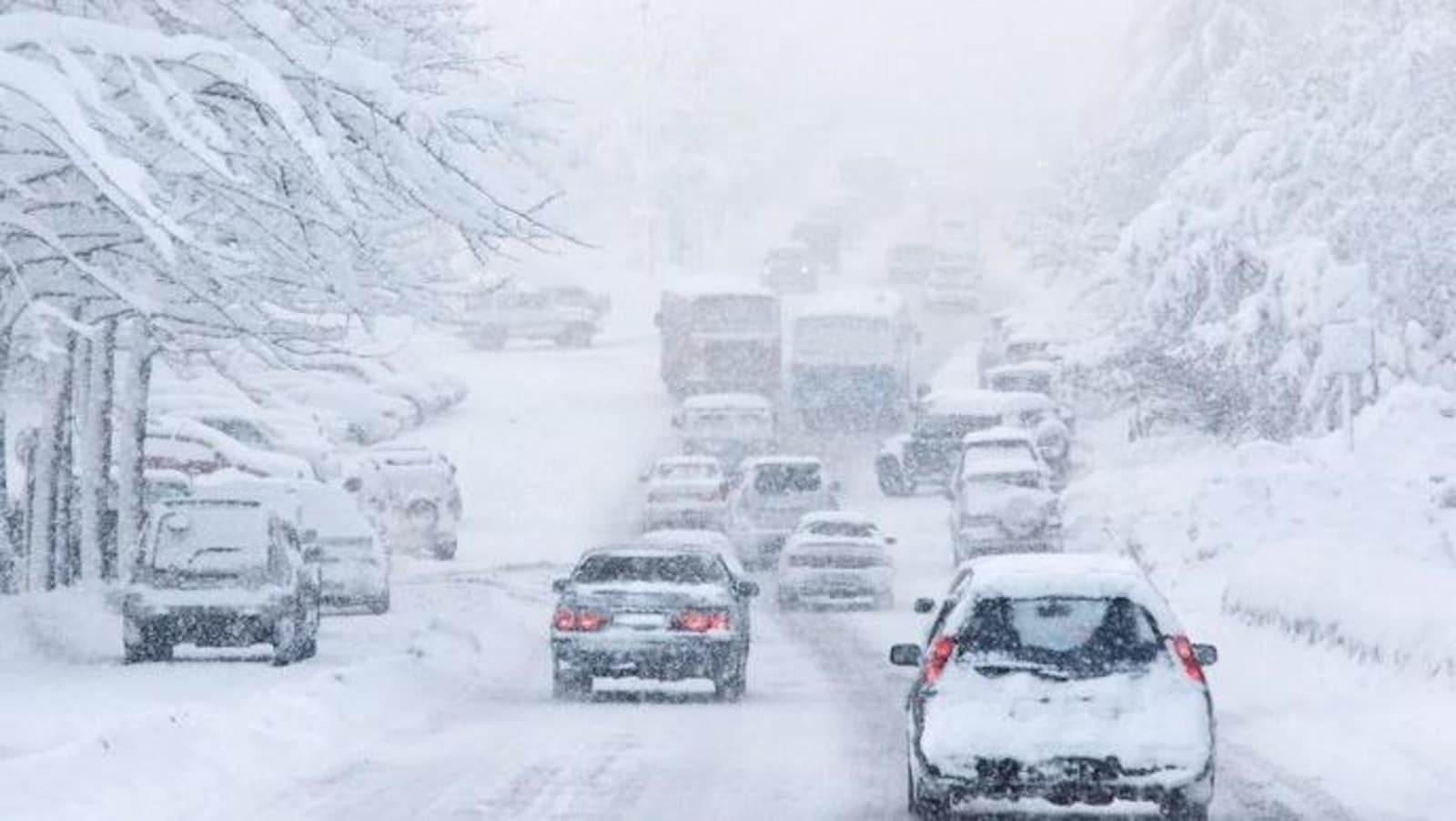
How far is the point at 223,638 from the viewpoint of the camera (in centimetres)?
2981

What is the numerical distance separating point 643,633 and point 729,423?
1430 inches

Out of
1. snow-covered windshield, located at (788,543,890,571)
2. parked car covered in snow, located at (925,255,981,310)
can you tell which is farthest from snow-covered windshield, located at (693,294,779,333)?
parked car covered in snow, located at (925,255,981,310)

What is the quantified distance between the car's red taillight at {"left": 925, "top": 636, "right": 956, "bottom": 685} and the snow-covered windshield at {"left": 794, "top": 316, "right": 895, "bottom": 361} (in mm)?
50898

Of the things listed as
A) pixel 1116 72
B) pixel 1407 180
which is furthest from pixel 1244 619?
pixel 1116 72

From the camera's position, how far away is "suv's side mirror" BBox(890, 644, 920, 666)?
18.1m

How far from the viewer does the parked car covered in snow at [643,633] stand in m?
27.0

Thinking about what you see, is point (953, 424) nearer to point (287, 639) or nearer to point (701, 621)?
point (287, 639)

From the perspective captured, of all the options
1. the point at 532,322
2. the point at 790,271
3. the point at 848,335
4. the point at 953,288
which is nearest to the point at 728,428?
the point at 848,335

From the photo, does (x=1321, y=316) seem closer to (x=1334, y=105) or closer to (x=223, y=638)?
(x=1334, y=105)

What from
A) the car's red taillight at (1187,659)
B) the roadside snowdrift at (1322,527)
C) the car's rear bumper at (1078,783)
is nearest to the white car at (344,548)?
the roadside snowdrift at (1322,527)

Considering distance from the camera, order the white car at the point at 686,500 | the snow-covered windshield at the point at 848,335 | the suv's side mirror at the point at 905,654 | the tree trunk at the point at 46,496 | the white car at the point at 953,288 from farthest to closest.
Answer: the white car at the point at 953,288 → the snow-covered windshield at the point at 848,335 → the white car at the point at 686,500 → the tree trunk at the point at 46,496 → the suv's side mirror at the point at 905,654

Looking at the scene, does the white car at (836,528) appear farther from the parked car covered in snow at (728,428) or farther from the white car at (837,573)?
the parked car covered in snow at (728,428)

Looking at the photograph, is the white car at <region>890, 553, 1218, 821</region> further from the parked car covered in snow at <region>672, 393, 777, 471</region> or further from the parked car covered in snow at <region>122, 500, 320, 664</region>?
the parked car covered in snow at <region>672, 393, 777, 471</region>

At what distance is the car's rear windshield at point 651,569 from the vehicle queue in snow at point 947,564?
23mm
